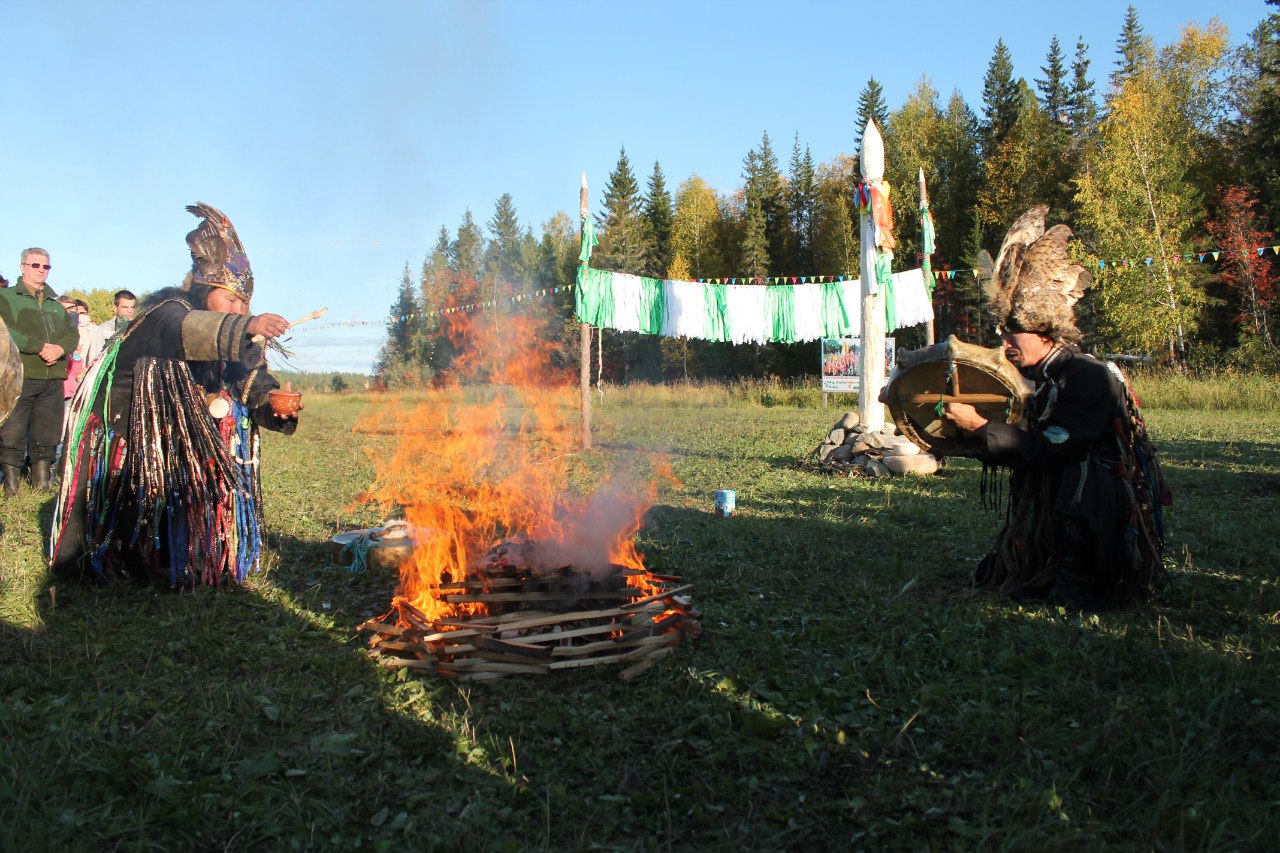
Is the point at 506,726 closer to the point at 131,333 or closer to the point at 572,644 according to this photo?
the point at 572,644

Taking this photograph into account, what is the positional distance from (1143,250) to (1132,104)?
6890 mm

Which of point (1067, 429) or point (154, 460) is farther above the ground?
point (1067, 429)

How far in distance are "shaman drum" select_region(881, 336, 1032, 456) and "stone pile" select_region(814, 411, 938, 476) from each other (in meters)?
5.20

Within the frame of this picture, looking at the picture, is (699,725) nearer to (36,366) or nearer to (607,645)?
(607,645)

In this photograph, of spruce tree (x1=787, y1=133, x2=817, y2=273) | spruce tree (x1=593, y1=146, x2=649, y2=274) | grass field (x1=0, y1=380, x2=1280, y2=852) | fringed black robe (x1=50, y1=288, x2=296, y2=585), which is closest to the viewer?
grass field (x1=0, y1=380, x2=1280, y2=852)

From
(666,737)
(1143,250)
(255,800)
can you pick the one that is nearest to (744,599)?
(666,737)

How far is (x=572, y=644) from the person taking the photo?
3.89m

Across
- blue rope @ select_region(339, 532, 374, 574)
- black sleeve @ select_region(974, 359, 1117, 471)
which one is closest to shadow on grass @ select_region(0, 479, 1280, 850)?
black sleeve @ select_region(974, 359, 1117, 471)

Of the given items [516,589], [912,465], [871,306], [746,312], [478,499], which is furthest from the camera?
[746,312]

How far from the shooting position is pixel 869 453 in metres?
10.5

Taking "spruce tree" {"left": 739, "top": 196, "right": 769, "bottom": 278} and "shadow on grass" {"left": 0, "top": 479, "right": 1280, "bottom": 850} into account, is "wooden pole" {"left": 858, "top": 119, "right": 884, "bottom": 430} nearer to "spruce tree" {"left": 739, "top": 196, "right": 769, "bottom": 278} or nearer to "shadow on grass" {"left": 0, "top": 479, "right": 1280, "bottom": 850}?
"shadow on grass" {"left": 0, "top": 479, "right": 1280, "bottom": 850}

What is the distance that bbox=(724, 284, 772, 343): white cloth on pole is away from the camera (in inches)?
645

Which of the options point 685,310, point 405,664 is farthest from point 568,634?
point 685,310

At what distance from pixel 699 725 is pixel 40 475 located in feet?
27.1
